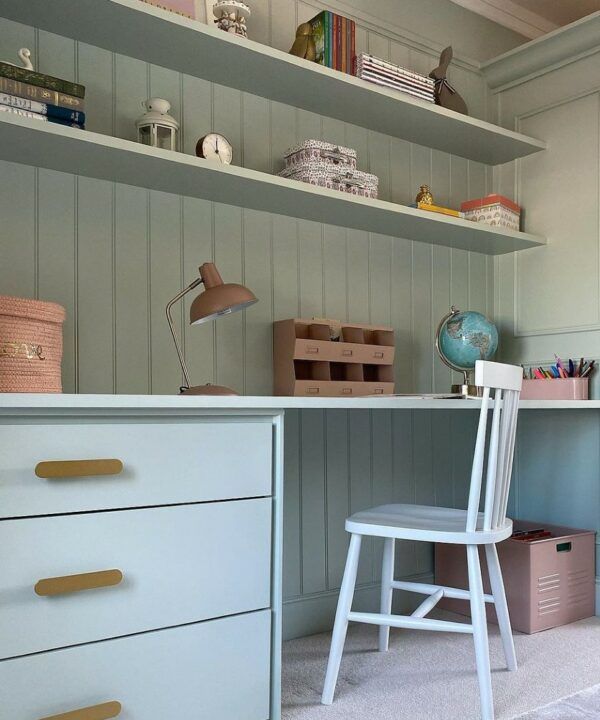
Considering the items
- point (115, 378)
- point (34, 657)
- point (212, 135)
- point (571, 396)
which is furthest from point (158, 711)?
point (571, 396)

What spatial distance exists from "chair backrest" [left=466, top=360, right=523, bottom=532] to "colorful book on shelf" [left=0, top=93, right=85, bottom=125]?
1153 millimetres

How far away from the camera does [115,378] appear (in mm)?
2078

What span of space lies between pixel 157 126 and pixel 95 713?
1469mm

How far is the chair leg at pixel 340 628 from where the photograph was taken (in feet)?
6.21

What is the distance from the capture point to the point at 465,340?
8.64 ft

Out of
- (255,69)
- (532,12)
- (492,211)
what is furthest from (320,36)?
(532,12)

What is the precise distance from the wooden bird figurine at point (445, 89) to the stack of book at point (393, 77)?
10 centimetres

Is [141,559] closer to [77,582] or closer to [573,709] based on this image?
[77,582]

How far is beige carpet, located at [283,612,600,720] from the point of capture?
6.08ft

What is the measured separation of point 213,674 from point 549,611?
1399mm

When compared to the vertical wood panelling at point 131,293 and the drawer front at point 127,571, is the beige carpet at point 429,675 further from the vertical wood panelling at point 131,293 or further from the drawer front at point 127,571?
the vertical wood panelling at point 131,293

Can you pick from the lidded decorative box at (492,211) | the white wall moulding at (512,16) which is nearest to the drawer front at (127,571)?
the lidded decorative box at (492,211)

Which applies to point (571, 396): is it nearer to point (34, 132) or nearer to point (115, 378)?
point (115, 378)

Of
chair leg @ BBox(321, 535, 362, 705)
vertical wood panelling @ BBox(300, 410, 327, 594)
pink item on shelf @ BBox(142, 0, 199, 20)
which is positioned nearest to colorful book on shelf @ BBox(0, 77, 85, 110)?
pink item on shelf @ BBox(142, 0, 199, 20)
